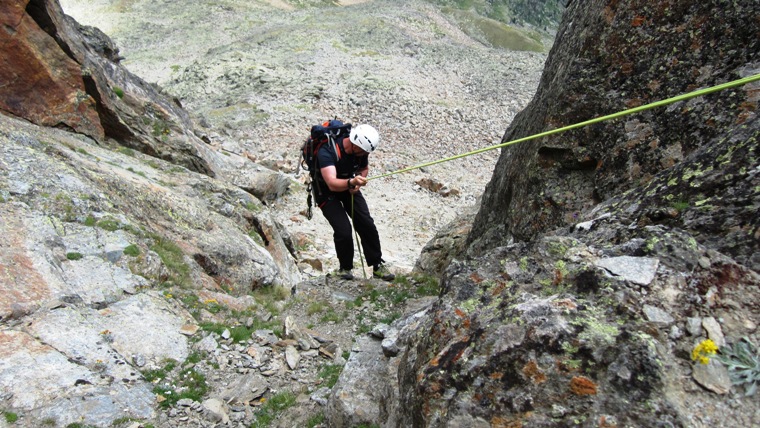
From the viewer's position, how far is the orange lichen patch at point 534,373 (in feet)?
10.4

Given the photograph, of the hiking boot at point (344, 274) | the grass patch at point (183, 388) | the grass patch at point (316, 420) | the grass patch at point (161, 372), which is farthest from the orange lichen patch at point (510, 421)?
the hiking boot at point (344, 274)

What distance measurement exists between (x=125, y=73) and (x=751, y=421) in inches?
658

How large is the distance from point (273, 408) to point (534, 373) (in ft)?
11.7

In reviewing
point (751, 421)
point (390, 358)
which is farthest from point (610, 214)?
point (390, 358)

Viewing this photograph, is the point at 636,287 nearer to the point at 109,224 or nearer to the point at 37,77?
the point at 109,224

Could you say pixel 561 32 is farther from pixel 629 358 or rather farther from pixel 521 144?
pixel 629 358

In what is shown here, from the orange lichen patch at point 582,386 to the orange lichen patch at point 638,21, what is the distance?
16.3 ft

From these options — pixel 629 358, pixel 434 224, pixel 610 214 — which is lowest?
pixel 434 224

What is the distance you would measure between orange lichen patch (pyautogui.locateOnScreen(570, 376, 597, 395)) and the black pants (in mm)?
6736

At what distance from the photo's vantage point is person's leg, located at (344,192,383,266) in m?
9.83

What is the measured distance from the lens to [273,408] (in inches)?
229

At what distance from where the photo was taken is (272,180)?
19141 millimetres

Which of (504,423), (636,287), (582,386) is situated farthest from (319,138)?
(582,386)

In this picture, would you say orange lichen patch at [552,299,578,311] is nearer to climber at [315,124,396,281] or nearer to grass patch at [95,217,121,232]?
climber at [315,124,396,281]
